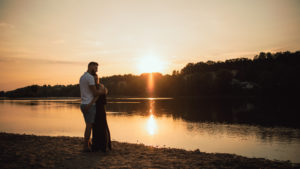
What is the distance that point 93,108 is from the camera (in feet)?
25.2

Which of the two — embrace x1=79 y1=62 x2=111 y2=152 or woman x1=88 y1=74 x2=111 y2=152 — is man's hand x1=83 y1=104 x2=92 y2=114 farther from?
woman x1=88 y1=74 x2=111 y2=152

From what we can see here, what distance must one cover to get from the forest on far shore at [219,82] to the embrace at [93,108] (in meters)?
107

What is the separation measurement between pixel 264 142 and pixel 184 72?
159792mm

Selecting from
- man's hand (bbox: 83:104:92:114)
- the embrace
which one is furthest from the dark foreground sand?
man's hand (bbox: 83:104:92:114)

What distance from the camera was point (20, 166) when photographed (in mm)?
6250

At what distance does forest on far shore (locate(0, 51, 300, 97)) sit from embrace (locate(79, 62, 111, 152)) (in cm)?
10662

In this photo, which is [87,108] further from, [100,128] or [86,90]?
[100,128]

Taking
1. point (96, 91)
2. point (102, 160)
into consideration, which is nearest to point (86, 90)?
point (96, 91)

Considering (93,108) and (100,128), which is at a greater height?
(93,108)

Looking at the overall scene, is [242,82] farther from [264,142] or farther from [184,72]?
[264,142]

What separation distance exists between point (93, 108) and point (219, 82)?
122219mm

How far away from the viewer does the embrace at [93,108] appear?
7445 millimetres

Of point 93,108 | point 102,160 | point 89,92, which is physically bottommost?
point 102,160

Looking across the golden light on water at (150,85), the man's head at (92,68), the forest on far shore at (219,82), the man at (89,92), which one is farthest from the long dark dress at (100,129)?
the golden light on water at (150,85)
